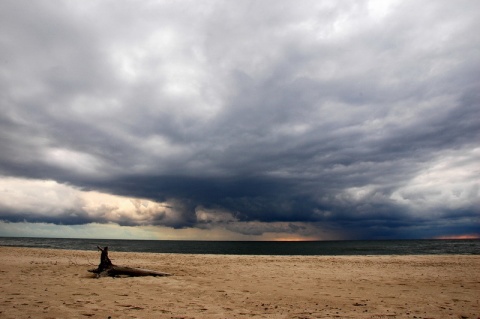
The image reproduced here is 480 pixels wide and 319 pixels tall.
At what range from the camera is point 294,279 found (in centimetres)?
1789

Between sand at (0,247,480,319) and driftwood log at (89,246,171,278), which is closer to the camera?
sand at (0,247,480,319)

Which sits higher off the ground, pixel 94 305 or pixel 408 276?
pixel 94 305

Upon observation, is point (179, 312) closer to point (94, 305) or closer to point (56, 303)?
point (94, 305)

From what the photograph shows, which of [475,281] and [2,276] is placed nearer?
[2,276]

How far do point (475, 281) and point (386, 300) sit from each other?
967 cm

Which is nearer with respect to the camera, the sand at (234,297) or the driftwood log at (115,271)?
the sand at (234,297)

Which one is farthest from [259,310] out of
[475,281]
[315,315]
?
[475,281]

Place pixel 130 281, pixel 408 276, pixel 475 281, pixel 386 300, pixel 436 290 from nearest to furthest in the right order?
pixel 386 300 < pixel 436 290 < pixel 130 281 < pixel 475 281 < pixel 408 276

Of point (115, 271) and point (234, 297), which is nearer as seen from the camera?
point (234, 297)

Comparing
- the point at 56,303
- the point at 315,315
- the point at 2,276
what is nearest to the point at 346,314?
the point at 315,315

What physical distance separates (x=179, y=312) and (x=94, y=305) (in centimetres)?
303

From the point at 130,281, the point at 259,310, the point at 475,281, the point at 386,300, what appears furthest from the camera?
the point at 475,281

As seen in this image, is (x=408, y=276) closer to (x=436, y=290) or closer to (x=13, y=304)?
(x=436, y=290)

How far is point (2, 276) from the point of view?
50.8ft
